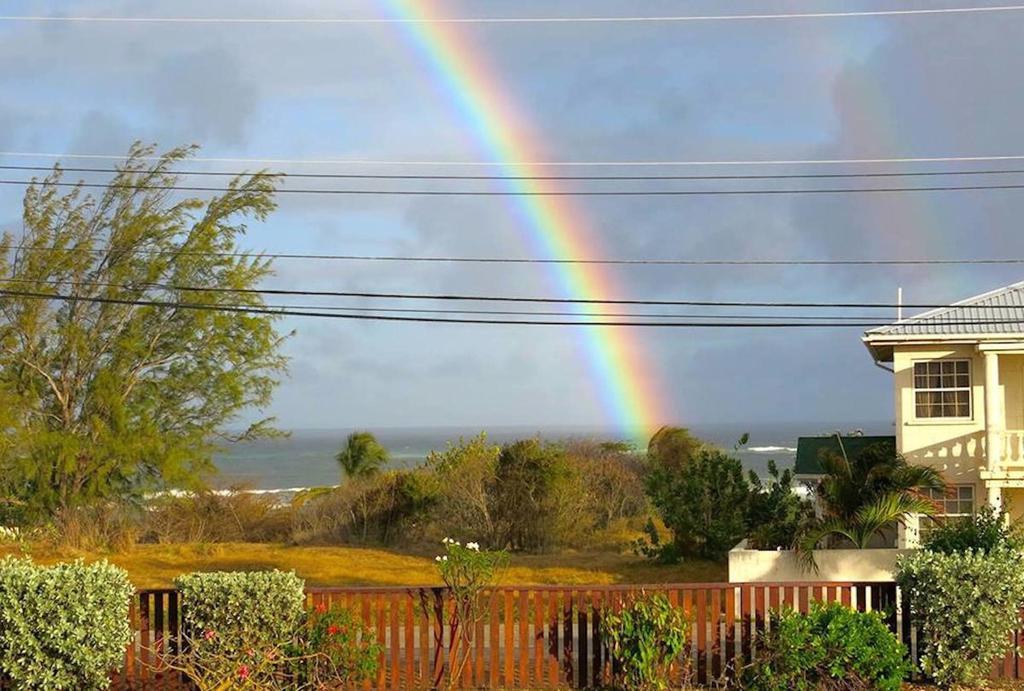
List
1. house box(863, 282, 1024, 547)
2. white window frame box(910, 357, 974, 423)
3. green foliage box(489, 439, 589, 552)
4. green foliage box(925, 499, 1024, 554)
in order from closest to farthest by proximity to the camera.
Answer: green foliage box(925, 499, 1024, 554) → house box(863, 282, 1024, 547) → white window frame box(910, 357, 974, 423) → green foliage box(489, 439, 589, 552)

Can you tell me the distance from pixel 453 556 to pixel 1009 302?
19.0 m

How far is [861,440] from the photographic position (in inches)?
1167

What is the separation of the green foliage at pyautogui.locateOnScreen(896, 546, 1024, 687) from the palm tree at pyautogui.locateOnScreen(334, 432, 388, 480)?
2972 cm

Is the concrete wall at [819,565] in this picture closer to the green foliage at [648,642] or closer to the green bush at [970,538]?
the green bush at [970,538]

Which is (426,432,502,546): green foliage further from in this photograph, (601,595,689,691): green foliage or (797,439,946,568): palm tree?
(601,595,689,691): green foliage

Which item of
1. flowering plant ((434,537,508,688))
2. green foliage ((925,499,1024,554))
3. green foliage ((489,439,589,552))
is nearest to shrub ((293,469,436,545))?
green foliage ((489,439,589,552))

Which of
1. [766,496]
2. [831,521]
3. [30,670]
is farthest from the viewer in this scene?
[766,496]

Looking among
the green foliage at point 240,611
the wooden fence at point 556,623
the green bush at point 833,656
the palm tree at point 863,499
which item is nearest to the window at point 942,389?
the palm tree at point 863,499

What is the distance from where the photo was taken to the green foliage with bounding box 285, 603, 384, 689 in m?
13.6

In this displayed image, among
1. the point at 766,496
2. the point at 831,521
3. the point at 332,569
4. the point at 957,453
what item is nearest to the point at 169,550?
the point at 332,569

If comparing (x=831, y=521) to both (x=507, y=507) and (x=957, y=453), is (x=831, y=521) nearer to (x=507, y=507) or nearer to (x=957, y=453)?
(x=957, y=453)

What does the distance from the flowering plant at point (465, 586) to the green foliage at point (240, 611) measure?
1665 mm

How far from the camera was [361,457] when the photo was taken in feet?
142

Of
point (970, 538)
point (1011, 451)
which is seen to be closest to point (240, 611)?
point (970, 538)
